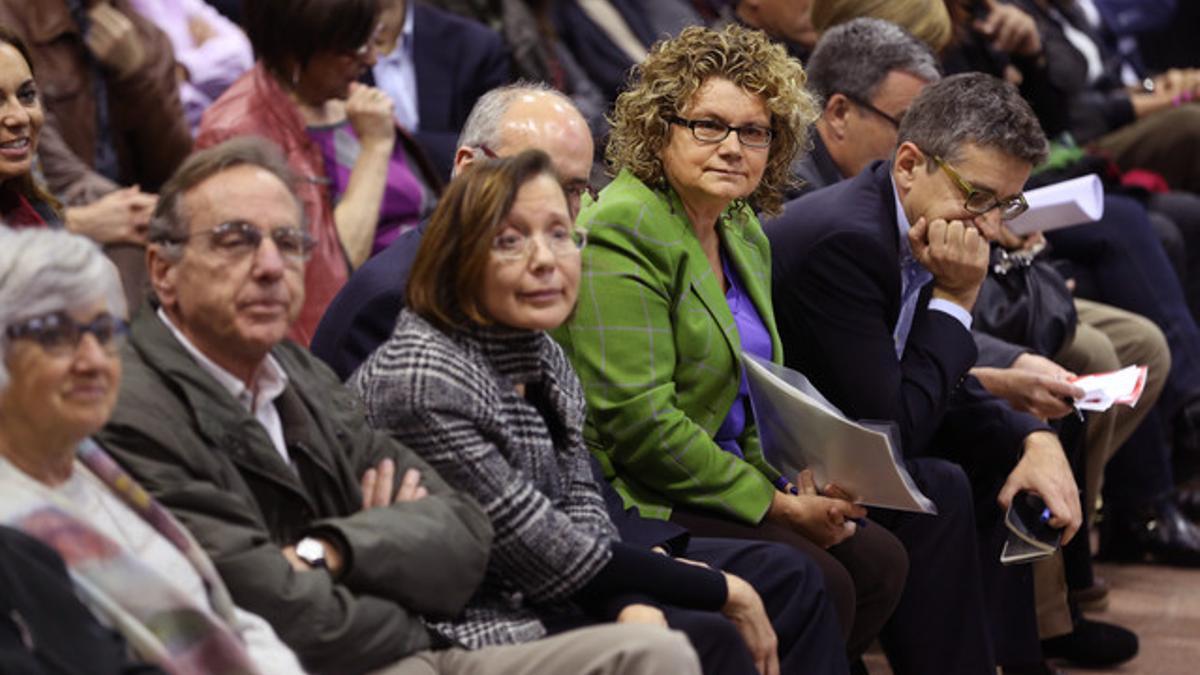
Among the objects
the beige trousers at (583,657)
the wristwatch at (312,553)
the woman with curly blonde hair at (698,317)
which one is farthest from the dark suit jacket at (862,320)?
the wristwatch at (312,553)

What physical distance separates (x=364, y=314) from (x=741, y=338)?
2.44ft

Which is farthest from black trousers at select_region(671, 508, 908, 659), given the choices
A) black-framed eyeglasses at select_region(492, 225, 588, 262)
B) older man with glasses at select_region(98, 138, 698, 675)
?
older man with glasses at select_region(98, 138, 698, 675)

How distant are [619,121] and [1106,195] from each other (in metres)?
2.83

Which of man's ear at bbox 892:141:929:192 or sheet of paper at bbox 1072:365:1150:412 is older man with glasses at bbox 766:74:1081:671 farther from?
sheet of paper at bbox 1072:365:1150:412

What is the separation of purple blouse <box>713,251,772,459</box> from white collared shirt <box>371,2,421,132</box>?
192cm

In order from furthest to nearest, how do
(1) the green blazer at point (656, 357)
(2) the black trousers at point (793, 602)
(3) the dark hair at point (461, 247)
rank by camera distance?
(1) the green blazer at point (656, 357) → (2) the black trousers at point (793, 602) → (3) the dark hair at point (461, 247)

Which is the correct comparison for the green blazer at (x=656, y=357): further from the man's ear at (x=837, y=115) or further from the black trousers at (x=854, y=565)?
the man's ear at (x=837, y=115)

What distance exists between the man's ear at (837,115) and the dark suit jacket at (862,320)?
22.9 inches

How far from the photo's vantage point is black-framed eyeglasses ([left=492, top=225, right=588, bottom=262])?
304 centimetres

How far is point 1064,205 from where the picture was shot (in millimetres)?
4750

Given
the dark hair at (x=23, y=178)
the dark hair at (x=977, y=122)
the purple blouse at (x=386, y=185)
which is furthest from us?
the purple blouse at (x=386, y=185)

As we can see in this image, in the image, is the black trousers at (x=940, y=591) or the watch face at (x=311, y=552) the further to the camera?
the black trousers at (x=940, y=591)

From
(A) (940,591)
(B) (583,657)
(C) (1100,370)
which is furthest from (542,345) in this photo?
(C) (1100,370)

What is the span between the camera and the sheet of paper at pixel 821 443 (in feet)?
11.3
